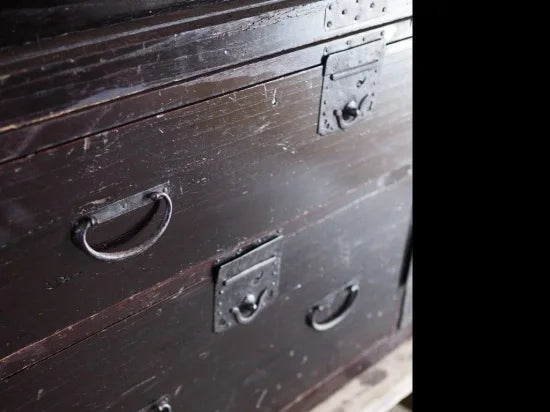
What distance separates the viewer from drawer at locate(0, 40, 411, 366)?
2.94 feet

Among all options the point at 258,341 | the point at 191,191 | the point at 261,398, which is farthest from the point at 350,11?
the point at 261,398

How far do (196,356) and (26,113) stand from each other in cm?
53

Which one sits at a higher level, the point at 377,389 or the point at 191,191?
the point at 191,191

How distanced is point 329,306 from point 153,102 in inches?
24.6

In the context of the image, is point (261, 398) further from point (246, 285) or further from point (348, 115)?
point (348, 115)

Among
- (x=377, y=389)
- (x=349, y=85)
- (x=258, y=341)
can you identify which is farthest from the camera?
(x=377, y=389)

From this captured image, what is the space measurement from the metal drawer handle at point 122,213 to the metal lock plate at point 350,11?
1.11 ft

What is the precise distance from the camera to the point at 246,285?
3.99 feet

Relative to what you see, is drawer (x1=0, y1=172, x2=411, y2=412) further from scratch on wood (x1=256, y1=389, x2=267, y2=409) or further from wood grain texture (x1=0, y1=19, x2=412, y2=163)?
wood grain texture (x1=0, y1=19, x2=412, y2=163)

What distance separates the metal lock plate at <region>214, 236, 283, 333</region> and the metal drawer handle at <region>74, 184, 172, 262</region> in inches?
6.7

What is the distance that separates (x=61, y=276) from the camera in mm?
955

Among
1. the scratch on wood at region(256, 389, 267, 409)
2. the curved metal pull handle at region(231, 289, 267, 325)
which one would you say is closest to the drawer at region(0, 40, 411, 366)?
the curved metal pull handle at region(231, 289, 267, 325)
